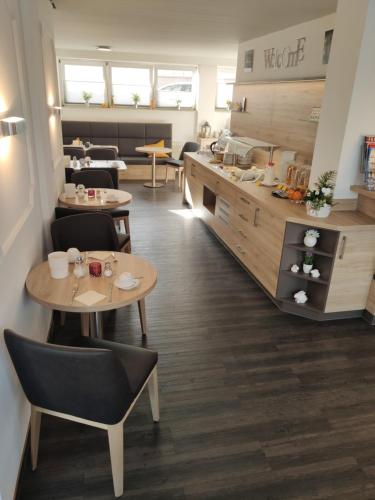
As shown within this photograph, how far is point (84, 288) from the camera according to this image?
80.9 inches

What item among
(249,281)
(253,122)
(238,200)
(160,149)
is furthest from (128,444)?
(160,149)

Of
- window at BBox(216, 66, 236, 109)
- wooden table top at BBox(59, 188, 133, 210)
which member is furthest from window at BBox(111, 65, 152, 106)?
wooden table top at BBox(59, 188, 133, 210)

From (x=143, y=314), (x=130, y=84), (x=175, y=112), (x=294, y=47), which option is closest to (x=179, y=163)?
(x=175, y=112)

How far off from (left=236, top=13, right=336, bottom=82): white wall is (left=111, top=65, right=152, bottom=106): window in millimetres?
3760

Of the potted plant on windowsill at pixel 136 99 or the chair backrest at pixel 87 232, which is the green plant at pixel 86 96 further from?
the chair backrest at pixel 87 232

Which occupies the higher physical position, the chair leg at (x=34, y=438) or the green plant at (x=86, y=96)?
the green plant at (x=86, y=96)

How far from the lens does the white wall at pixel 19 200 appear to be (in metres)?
1.62

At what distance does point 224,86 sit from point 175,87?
1157 millimetres

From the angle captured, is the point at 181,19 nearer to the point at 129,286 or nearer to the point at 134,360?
the point at 129,286

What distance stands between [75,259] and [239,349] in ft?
4.41

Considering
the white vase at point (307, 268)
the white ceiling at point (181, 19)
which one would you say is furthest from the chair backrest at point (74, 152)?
the white vase at point (307, 268)

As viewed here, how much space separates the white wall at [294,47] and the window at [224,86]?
3400 millimetres

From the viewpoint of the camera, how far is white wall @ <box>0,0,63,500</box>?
162cm

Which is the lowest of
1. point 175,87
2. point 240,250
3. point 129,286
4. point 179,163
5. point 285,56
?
point 240,250
